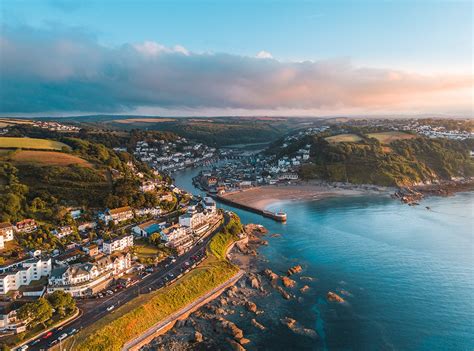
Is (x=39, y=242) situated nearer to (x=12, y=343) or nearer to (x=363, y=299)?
(x=12, y=343)

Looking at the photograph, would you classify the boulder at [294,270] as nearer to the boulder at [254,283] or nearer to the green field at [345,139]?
the boulder at [254,283]

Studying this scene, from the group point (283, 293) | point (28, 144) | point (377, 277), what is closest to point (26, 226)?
point (283, 293)

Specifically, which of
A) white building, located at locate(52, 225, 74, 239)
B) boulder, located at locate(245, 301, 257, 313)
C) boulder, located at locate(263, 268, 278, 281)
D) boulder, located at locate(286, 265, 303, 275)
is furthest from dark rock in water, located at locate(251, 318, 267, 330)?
white building, located at locate(52, 225, 74, 239)

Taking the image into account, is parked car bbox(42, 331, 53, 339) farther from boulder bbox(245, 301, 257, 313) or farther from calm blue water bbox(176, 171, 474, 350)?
boulder bbox(245, 301, 257, 313)

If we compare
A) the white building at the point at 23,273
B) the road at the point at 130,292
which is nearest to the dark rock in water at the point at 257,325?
the road at the point at 130,292

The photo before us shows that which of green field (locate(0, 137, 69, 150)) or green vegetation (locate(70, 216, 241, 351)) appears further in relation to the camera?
green field (locate(0, 137, 69, 150))

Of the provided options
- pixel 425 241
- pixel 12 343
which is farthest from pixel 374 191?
pixel 12 343
